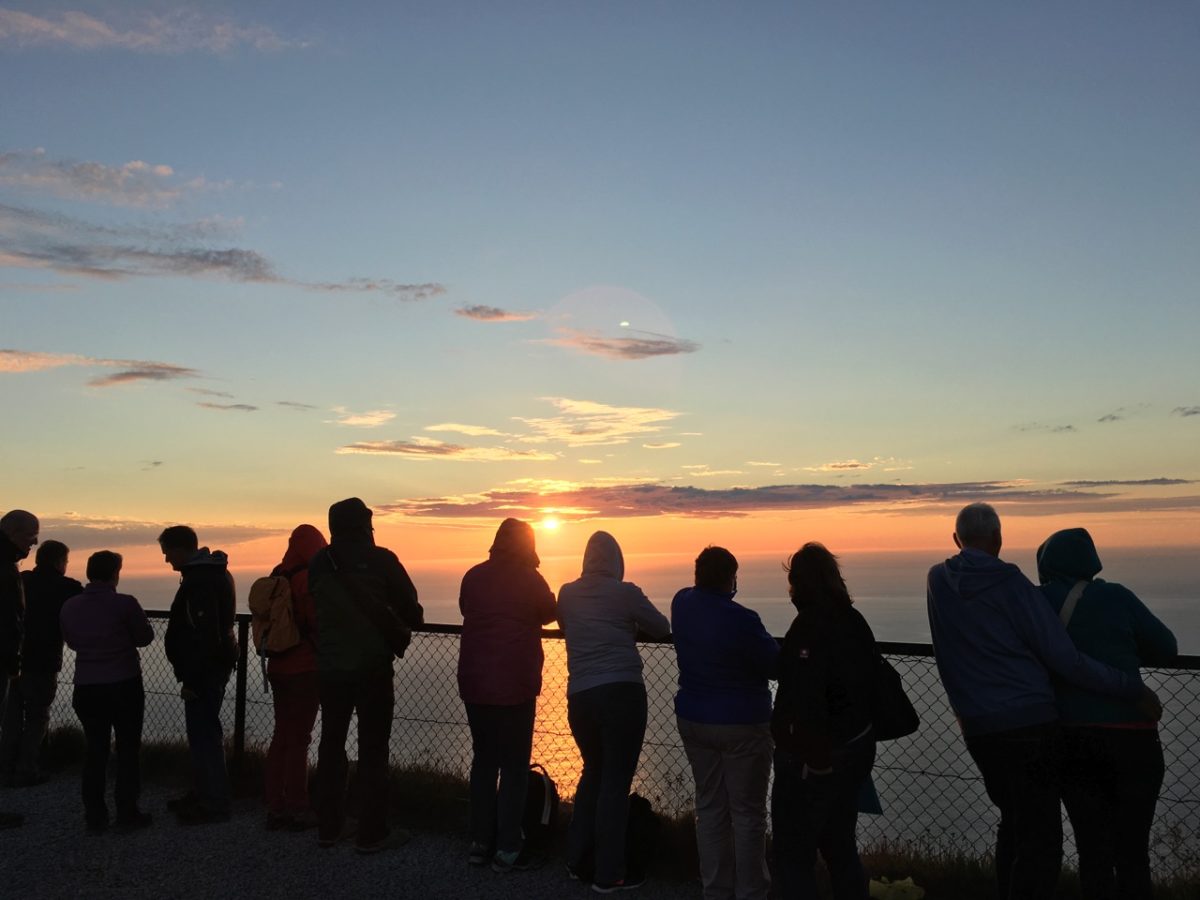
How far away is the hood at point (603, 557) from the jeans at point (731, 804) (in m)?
1.06

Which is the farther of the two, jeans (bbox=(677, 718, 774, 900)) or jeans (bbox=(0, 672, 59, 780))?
jeans (bbox=(0, 672, 59, 780))

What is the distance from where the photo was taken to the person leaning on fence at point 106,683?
7496mm

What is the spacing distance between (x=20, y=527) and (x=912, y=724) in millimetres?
7140

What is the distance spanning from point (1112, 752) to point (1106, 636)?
1.67 feet

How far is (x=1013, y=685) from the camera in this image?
465cm

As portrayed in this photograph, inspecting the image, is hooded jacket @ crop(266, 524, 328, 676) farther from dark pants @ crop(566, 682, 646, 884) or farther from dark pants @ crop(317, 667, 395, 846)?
→ dark pants @ crop(566, 682, 646, 884)

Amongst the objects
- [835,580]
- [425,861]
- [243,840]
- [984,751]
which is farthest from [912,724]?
[243,840]

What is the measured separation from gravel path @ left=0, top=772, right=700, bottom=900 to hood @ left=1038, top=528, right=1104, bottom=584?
287cm

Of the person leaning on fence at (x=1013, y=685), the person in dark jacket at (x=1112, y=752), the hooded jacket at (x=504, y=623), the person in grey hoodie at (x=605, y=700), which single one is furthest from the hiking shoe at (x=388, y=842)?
the person in dark jacket at (x=1112, y=752)

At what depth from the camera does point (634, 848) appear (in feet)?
20.4

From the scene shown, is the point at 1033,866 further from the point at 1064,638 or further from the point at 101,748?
the point at 101,748

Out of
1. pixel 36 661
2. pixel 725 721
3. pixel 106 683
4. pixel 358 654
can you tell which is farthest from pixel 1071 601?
pixel 36 661

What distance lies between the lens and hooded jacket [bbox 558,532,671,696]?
6.11 metres

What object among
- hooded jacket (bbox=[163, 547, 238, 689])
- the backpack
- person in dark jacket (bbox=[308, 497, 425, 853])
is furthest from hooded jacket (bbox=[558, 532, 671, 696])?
hooded jacket (bbox=[163, 547, 238, 689])
